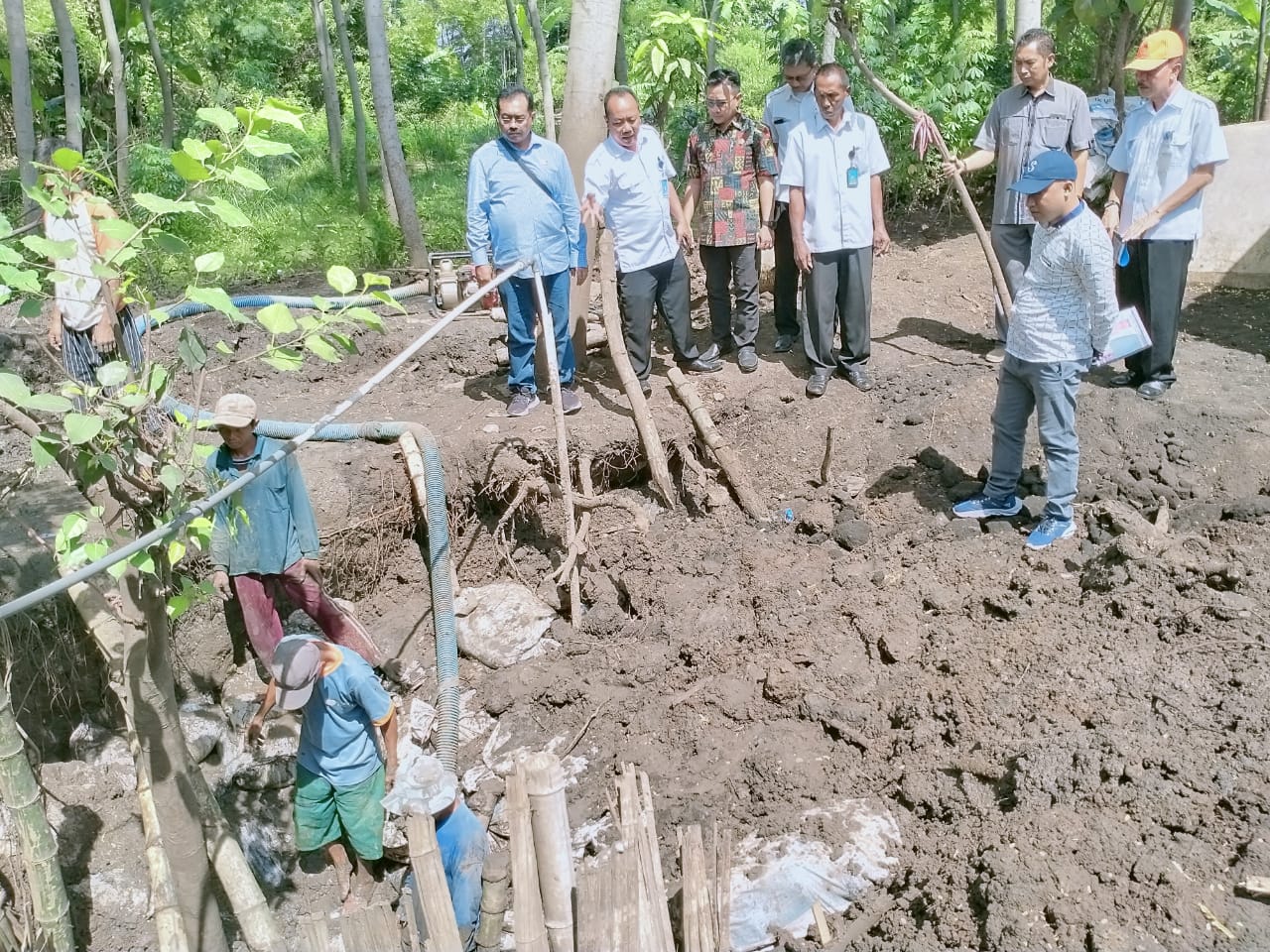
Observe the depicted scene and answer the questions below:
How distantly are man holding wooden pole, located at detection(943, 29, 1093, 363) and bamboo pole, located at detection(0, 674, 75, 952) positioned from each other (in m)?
5.19

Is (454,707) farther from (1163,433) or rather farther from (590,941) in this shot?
(1163,433)

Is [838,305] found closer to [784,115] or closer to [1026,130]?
[784,115]

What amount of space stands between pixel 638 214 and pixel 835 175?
117 centimetres

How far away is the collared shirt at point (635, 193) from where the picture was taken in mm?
6035

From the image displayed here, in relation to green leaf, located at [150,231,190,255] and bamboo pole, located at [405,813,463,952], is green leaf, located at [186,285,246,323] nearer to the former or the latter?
green leaf, located at [150,231,190,255]

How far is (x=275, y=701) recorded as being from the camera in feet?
12.5

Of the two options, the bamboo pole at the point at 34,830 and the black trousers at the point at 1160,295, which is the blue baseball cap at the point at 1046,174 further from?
the bamboo pole at the point at 34,830

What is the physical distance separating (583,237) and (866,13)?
561 centimetres

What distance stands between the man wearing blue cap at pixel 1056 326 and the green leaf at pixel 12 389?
365 centimetres

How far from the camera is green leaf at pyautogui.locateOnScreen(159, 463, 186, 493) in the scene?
226cm

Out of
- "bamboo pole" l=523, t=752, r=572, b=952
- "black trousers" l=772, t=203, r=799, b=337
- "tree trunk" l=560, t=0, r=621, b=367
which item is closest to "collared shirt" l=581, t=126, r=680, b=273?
"tree trunk" l=560, t=0, r=621, b=367

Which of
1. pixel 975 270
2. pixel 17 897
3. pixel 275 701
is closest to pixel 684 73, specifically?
pixel 975 270

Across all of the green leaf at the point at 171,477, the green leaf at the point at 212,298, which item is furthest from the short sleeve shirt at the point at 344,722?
the green leaf at the point at 212,298

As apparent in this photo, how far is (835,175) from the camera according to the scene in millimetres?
5895
